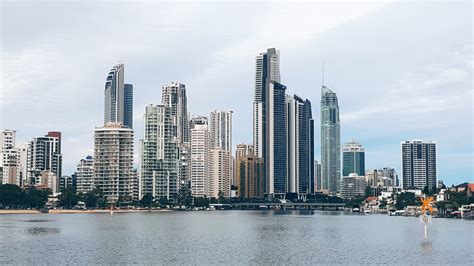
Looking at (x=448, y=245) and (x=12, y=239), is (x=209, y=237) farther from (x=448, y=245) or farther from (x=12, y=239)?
(x=448, y=245)

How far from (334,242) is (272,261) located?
36125 millimetres

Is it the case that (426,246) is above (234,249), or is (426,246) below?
above

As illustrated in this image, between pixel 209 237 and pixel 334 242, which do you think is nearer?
pixel 334 242

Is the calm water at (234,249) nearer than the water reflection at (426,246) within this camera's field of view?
Yes

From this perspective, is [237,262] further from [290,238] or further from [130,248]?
[290,238]

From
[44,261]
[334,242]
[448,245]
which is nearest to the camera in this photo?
[44,261]

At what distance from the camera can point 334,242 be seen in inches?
5007

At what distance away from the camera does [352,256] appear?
99688 millimetres

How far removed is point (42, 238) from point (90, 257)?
38.2 metres

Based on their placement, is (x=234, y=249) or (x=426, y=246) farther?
(x=426, y=246)

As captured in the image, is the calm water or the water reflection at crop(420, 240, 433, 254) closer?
the calm water

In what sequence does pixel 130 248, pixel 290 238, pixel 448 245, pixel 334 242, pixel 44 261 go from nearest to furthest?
1. pixel 44 261
2. pixel 130 248
3. pixel 448 245
4. pixel 334 242
5. pixel 290 238

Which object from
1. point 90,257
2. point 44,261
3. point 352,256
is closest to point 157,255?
point 90,257

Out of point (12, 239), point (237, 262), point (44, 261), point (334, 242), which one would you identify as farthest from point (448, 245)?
point (12, 239)
